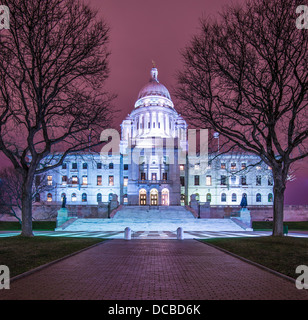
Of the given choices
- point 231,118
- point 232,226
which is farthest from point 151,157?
point 231,118

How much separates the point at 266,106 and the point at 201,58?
4994mm

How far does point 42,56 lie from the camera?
56.9 feet

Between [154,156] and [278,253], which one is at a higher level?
[154,156]

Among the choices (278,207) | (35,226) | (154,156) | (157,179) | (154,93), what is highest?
(154,93)

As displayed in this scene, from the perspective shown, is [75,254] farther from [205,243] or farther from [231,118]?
[231,118]

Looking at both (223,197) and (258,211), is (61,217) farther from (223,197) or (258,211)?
(223,197)

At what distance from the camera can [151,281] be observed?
8406 mm
